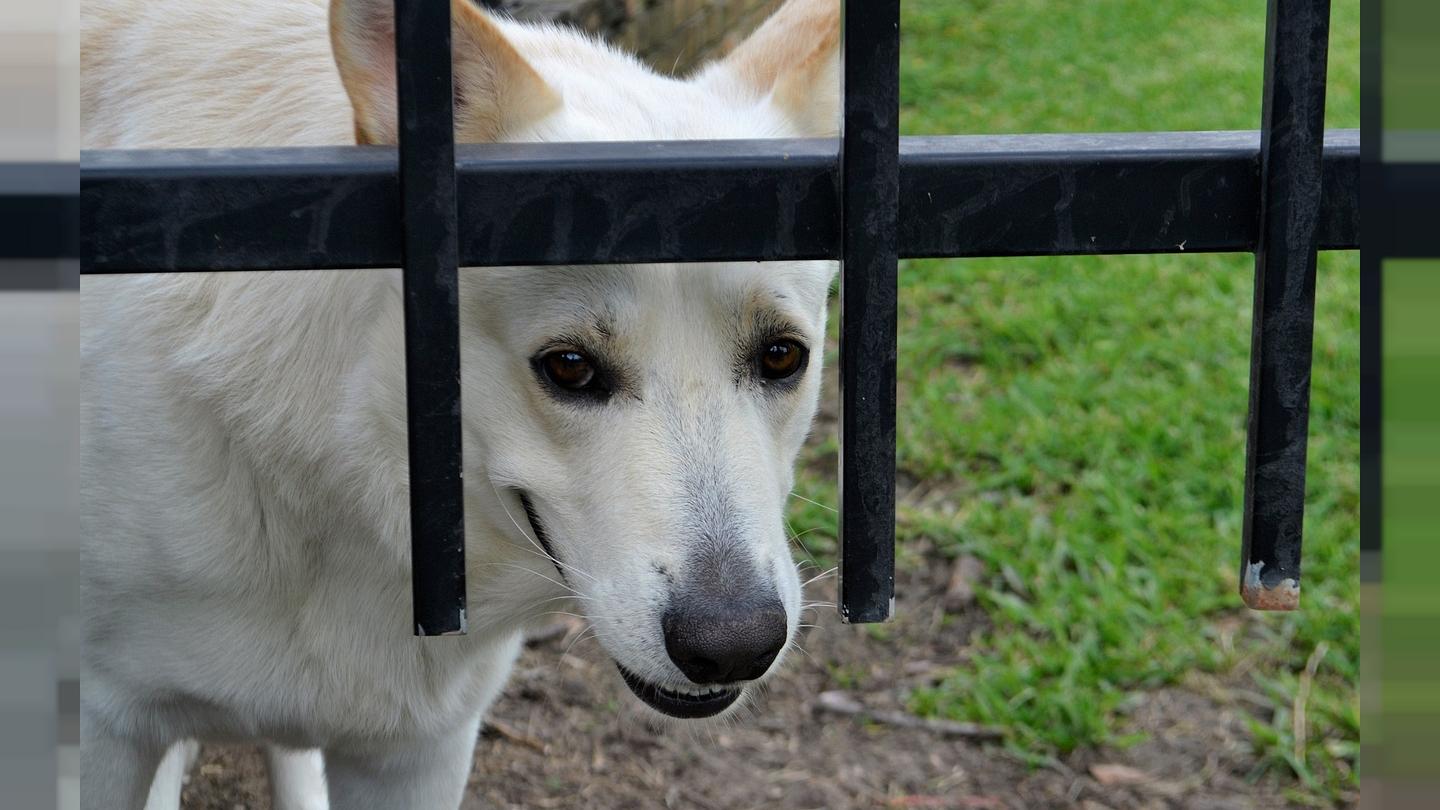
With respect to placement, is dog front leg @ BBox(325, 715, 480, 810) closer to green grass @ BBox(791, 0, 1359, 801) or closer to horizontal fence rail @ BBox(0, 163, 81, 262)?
green grass @ BBox(791, 0, 1359, 801)

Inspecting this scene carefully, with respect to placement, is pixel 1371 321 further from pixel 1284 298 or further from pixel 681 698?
pixel 681 698

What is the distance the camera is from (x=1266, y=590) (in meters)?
1.84

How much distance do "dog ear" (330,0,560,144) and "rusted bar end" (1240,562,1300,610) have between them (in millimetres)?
1154

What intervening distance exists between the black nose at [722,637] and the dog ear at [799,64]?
2.86 ft

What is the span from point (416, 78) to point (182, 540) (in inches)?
46.0

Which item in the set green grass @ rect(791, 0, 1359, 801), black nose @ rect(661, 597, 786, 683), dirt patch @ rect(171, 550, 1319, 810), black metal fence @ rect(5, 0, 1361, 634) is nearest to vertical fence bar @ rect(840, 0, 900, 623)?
black metal fence @ rect(5, 0, 1361, 634)

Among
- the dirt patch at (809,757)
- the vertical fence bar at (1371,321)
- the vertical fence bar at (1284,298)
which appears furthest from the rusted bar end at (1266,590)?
the dirt patch at (809,757)

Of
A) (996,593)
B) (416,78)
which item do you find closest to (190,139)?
(416,78)

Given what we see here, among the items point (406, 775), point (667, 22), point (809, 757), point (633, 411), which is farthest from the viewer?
point (667, 22)

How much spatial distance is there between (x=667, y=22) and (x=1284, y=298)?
5.60 m

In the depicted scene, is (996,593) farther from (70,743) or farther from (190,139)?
(70,743)

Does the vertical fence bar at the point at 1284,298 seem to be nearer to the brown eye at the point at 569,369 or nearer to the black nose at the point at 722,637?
the black nose at the point at 722,637

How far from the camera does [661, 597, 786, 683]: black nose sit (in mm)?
2037

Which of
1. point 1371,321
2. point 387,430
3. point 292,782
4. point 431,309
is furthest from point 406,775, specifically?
point 1371,321
